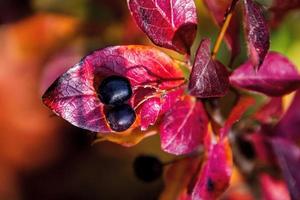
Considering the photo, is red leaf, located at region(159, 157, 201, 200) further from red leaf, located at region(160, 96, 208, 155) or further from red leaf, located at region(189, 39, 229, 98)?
red leaf, located at region(189, 39, 229, 98)

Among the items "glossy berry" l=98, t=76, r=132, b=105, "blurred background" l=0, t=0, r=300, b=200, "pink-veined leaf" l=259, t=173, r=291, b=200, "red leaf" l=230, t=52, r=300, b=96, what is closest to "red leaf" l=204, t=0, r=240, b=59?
"red leaf" l=230, t=52, r=300, b=96

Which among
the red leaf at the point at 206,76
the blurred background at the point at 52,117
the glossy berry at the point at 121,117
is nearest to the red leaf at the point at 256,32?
the red leaf at the point at 206,76

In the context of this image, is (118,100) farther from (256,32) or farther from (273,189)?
(273,189)

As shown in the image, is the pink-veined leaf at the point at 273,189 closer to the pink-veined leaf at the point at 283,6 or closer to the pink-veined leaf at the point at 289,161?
the pink-veined leaf at the point at 289,161

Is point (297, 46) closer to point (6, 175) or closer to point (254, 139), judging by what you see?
point (254, 139)

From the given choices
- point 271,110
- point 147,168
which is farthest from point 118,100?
point 271,110
